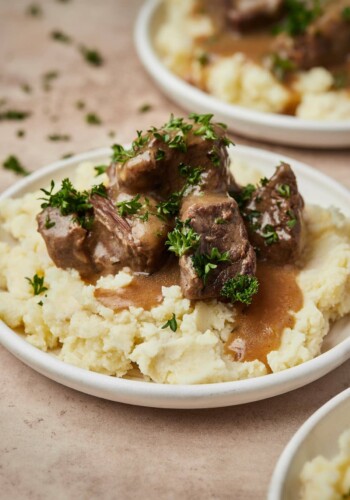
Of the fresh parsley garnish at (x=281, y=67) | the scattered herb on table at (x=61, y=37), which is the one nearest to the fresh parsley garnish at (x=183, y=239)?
the fresh parsley garnish at (x=281, y=67)

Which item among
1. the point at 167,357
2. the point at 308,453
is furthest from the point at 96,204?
the point at 308,453

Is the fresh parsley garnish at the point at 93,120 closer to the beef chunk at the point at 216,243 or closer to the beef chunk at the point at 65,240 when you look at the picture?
the beef chunk at the point at 65,240

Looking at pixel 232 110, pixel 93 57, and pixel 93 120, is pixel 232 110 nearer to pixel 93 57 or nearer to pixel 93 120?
pixel 93 120

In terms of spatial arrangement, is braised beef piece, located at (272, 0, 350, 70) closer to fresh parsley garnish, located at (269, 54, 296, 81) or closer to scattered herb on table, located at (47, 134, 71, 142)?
fresh parsley garnish, located at (269, 54, 296, 81)

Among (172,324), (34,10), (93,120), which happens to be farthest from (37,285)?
(34,10)

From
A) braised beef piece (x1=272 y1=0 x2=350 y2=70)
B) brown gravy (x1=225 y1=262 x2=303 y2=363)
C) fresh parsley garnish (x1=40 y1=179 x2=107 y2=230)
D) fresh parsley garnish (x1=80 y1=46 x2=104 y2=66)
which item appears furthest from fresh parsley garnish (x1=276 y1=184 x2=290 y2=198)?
fresh parsley garnish (x1=80 y1=46 x2=104 y2=66)

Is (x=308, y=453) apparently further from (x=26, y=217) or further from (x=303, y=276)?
(x=26, y=217)

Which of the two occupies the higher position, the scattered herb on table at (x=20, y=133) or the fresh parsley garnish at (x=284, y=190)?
the fresh parsley garnish at (x=284, y=190)
